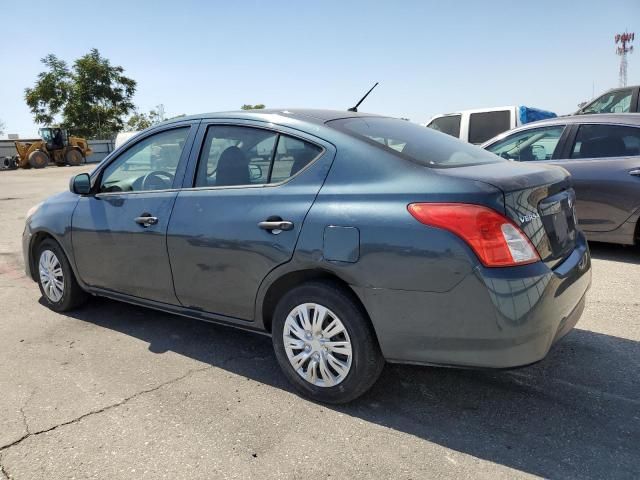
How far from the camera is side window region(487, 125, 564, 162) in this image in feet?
20.5

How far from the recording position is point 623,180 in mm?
5559

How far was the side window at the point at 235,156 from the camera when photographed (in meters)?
3.16

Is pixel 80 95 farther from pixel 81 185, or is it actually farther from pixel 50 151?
pixel 81 185

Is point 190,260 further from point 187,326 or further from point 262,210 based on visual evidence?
point 187,326

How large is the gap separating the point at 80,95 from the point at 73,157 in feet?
45.2

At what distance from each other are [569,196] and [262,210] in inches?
70.6

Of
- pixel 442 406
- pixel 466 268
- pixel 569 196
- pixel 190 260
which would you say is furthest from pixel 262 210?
pixel 569 196

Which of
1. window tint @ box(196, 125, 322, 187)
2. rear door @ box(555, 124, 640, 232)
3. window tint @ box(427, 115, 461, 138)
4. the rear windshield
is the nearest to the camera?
the rear windshield

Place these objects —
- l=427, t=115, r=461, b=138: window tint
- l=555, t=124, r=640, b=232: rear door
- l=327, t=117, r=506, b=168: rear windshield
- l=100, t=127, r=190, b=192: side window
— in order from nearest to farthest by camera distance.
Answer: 1. l=327, t=117, r=506, b=168: rear windshield
2. l=100, t=127, r=190, b=192: side window
3. l=555, t=124, r=640, b=232: rear door
4. l=427, t=115, r=461, b=138: window tint

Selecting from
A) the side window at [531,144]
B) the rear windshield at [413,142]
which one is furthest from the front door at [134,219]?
the side window at [531,144]

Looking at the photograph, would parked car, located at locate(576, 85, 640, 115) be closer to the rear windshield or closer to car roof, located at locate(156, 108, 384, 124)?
the rear windshield

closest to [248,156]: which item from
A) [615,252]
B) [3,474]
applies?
[3,474]

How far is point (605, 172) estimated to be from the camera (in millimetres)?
5691

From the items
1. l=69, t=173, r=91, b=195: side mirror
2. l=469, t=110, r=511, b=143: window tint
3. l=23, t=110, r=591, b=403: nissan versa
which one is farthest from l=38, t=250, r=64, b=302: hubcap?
l=469, t=110, r=511, b=143: window tint
